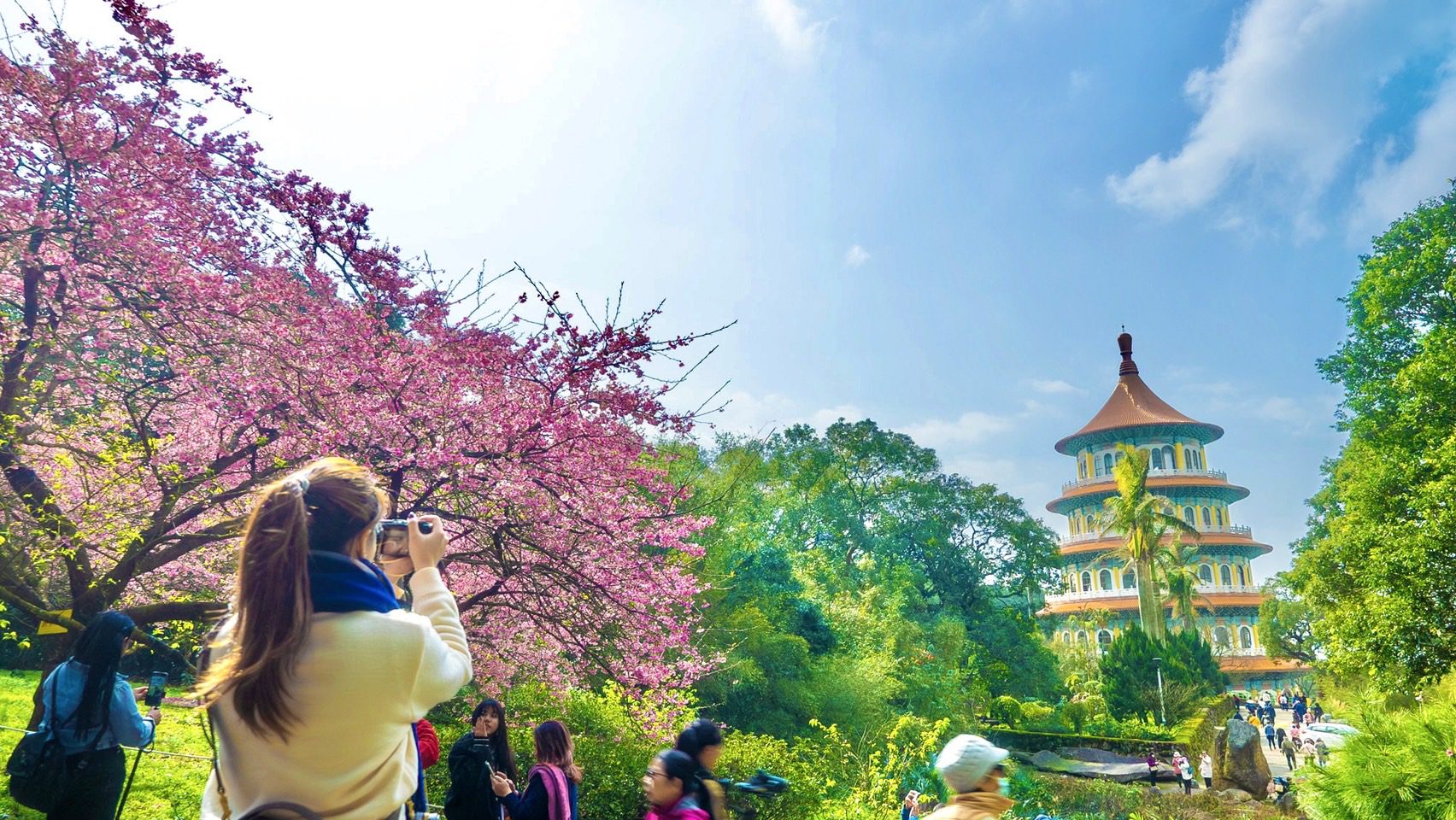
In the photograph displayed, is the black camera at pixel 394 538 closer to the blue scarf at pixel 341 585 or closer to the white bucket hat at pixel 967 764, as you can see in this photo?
the blue scarf at pixel 341 585

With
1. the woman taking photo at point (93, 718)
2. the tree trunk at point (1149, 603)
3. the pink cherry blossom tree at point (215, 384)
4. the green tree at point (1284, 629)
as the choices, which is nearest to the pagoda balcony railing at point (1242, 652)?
the green tree at point (1284, 629)

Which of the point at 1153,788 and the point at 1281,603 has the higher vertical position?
the point at 1281,603

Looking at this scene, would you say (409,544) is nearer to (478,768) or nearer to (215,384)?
(478,768)

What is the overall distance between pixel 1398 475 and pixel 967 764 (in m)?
15.6

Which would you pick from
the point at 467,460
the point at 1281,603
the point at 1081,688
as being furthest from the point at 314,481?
the point at 1281,603

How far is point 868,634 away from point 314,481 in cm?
2270

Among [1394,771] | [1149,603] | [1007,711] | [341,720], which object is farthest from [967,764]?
[1149,603]

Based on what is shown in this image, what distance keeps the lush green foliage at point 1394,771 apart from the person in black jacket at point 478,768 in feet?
27.7

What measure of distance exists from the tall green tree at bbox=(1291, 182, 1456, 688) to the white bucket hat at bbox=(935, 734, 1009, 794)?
44.1 feet

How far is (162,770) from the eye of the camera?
820 cm

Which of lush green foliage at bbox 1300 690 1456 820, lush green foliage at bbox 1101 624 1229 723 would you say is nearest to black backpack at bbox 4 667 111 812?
lush green foliage at bbox 1300 690 1456 820

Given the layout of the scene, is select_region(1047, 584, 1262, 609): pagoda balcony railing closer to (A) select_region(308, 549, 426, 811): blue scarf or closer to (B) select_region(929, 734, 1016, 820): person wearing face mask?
(B) select_region(929, 734, 1016, 820): person wearing face mask

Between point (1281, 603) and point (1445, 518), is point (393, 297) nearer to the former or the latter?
point (1445, 518)

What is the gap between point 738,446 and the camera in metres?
32.5
